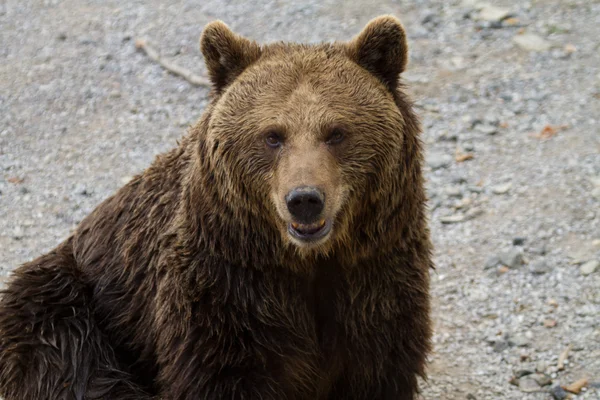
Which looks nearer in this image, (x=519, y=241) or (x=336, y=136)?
(x=336, y=136)

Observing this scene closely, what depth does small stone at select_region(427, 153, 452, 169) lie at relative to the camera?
7.48m

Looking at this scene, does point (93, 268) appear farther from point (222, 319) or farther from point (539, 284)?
point (539, 284)

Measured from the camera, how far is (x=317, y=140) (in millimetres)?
3928

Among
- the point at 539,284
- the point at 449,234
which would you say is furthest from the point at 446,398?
the point at 449,234

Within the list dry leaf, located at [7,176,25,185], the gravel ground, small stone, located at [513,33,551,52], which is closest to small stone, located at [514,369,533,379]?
the gravel ground

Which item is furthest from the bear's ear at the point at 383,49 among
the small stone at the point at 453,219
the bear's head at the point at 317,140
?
the small stone at the point at 453,219

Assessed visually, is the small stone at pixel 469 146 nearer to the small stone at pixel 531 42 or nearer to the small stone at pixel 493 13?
the small stone at pixel 531 42

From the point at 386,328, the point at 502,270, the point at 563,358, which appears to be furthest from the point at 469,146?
the point at 386,328

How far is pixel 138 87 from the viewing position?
29.6ft

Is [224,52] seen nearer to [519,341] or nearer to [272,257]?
[272,257]

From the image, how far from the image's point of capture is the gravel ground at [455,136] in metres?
5.77

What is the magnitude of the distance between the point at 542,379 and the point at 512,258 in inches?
45.4

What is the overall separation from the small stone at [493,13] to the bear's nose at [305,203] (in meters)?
6.24

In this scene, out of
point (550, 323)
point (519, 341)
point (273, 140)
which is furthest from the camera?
point (550, 323)
